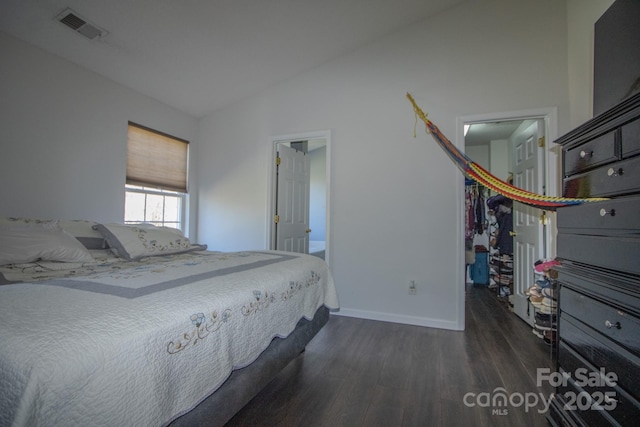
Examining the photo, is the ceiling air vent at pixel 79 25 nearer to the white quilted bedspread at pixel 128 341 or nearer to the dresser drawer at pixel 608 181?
the white quilted bedspread at pixel 128 341

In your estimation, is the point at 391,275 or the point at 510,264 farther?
the point at 510,264

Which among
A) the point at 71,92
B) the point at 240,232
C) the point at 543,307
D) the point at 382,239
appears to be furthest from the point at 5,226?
the point at 543,307

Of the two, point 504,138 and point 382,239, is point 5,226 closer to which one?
point 382,239

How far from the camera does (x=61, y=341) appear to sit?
685 mm

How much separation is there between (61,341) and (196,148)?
139 inches

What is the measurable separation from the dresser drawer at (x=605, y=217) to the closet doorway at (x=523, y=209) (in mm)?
1542

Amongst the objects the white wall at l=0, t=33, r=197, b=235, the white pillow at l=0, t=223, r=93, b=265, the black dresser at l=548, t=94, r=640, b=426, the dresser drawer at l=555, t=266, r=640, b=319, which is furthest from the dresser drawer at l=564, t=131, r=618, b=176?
the white wall at l=0, t=33, r=197, b=235

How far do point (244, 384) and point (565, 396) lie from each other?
1.43m

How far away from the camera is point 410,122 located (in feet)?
9.63

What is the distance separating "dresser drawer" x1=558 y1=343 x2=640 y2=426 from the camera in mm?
920

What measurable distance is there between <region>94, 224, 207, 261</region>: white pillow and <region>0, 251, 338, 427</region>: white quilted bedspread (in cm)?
75

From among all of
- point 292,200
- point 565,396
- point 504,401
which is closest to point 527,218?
point 504,401

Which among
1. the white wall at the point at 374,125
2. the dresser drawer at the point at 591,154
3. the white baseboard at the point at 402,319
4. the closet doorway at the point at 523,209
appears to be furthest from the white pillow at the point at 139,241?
the closet doorway at the point at 523,209

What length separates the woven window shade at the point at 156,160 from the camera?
303 cm
